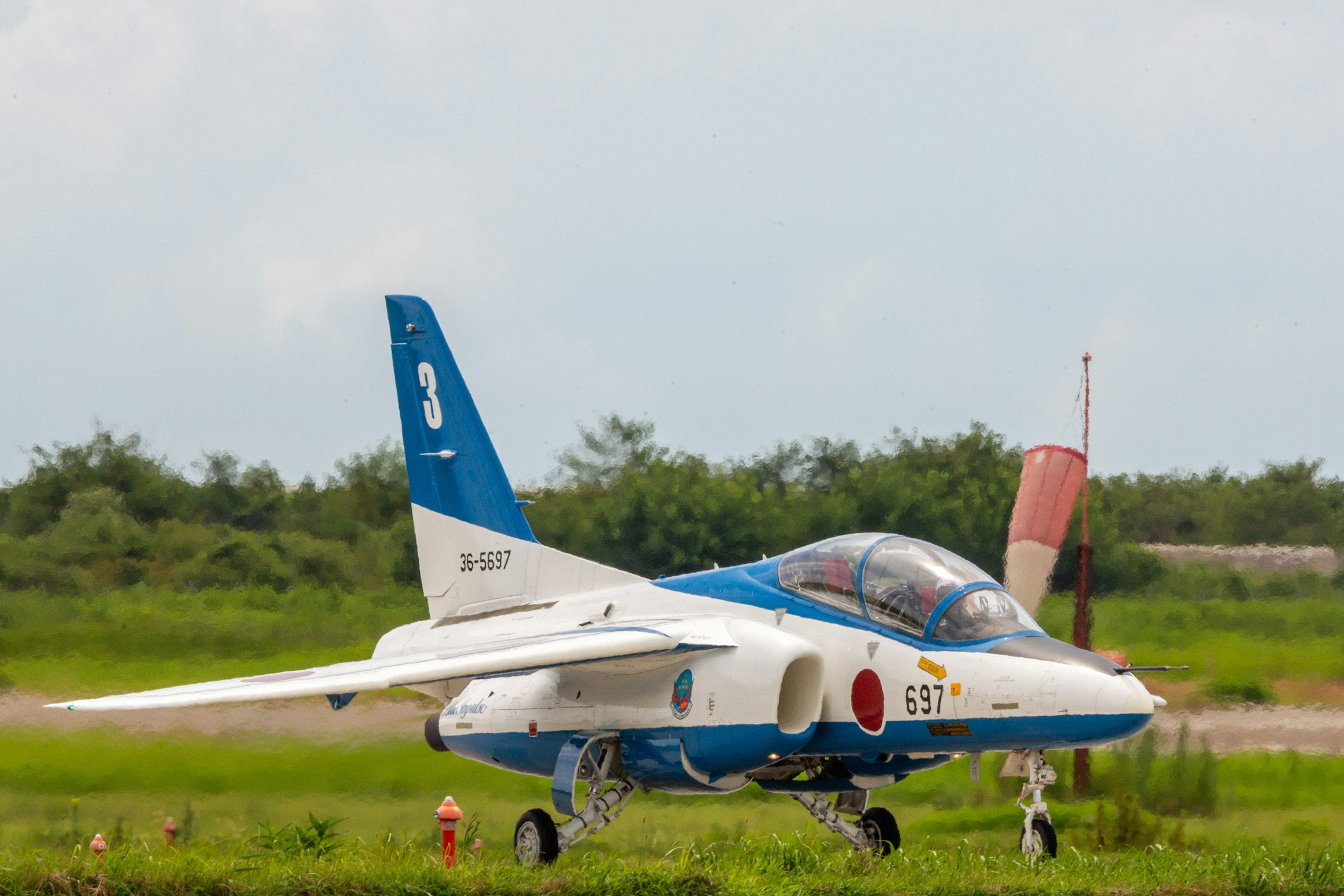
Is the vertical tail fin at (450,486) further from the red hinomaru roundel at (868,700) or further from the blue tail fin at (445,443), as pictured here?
the red hinomaru roundel at (868,700)

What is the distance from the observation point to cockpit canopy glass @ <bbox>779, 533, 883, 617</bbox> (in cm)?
988

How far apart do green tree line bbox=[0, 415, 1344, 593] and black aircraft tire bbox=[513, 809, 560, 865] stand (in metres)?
6.67

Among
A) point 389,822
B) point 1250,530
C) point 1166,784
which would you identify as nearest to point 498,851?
point 389,822

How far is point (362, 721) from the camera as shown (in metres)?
13.2

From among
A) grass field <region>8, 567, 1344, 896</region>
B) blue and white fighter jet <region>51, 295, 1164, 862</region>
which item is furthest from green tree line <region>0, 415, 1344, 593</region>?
blue and white fighter jet <region>51, 295, 1164, 862</region>

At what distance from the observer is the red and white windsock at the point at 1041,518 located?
12.2 meters

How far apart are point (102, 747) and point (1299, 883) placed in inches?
390

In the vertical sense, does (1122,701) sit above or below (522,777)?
above

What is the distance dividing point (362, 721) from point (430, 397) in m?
3.05

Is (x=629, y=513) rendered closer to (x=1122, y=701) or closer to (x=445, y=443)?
(x=445, y=443)

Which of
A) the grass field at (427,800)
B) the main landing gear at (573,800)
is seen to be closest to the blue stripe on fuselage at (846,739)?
the main landing gear at (573,800)

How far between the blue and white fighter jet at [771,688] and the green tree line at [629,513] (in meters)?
5.51

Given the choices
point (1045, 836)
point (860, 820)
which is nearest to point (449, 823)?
point (860, 820)

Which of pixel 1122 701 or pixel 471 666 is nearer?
pixel 1122 701
